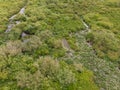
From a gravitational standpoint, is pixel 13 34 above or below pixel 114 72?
above

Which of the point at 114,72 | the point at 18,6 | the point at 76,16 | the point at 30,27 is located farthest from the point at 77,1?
the point at 114,72

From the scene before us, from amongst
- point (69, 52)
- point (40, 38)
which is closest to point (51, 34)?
point (40, 38)

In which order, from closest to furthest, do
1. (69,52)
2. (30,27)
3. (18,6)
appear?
(69,52) < (30,27) < (18,6)

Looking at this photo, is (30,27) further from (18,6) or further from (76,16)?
(18,6)

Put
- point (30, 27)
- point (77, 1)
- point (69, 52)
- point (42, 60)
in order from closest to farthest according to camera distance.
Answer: point (42, 60) → point (69, 52) → point (30, 27) → point (77, 1)

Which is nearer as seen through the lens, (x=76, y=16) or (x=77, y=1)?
(x=76, y=16)

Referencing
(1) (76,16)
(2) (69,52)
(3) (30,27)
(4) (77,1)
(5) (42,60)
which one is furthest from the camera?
(4) (77,1)

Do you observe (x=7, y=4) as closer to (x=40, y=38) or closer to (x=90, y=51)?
(x=40, y=38)
